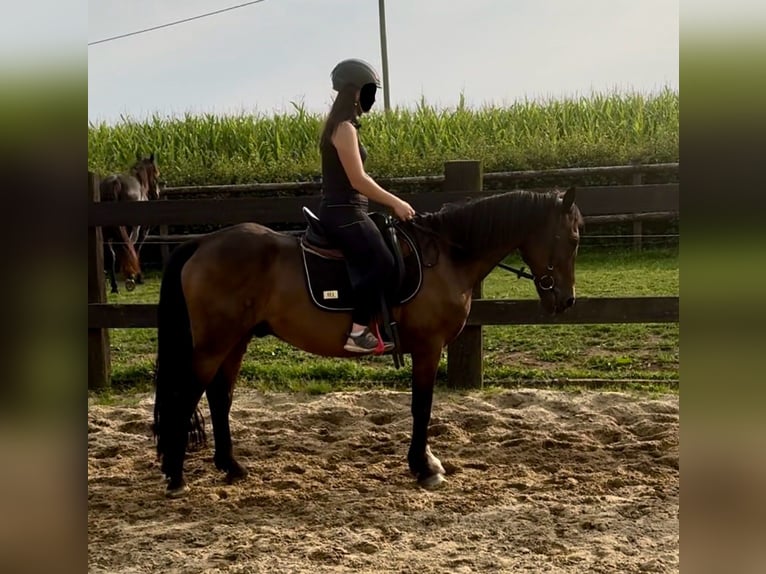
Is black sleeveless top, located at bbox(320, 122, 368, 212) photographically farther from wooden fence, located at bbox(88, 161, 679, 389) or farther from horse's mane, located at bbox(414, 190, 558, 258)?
wooden fence, located at bbox(88, 161, 679, 389)

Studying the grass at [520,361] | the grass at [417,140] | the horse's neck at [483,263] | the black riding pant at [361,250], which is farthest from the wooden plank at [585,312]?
the grass at [417,140]

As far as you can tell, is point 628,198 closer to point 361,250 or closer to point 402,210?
point 402,210

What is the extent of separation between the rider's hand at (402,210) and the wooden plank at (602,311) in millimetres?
1833

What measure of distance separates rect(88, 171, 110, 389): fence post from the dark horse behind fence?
3.67 metres

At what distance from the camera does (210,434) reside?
491 cm

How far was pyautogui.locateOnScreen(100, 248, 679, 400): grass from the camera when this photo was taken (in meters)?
5.98

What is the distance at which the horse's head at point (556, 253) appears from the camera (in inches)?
150

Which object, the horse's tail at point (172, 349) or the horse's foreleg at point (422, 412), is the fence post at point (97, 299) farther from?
the horse's foreleg at point (422, 412)

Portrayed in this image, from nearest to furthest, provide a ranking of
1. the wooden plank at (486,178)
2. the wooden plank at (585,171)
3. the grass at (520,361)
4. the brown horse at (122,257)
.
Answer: the grass at (520,361) < the wooden plank at (585,171) < the wooden plank at (486,178) < the brown horse at (122,257)
